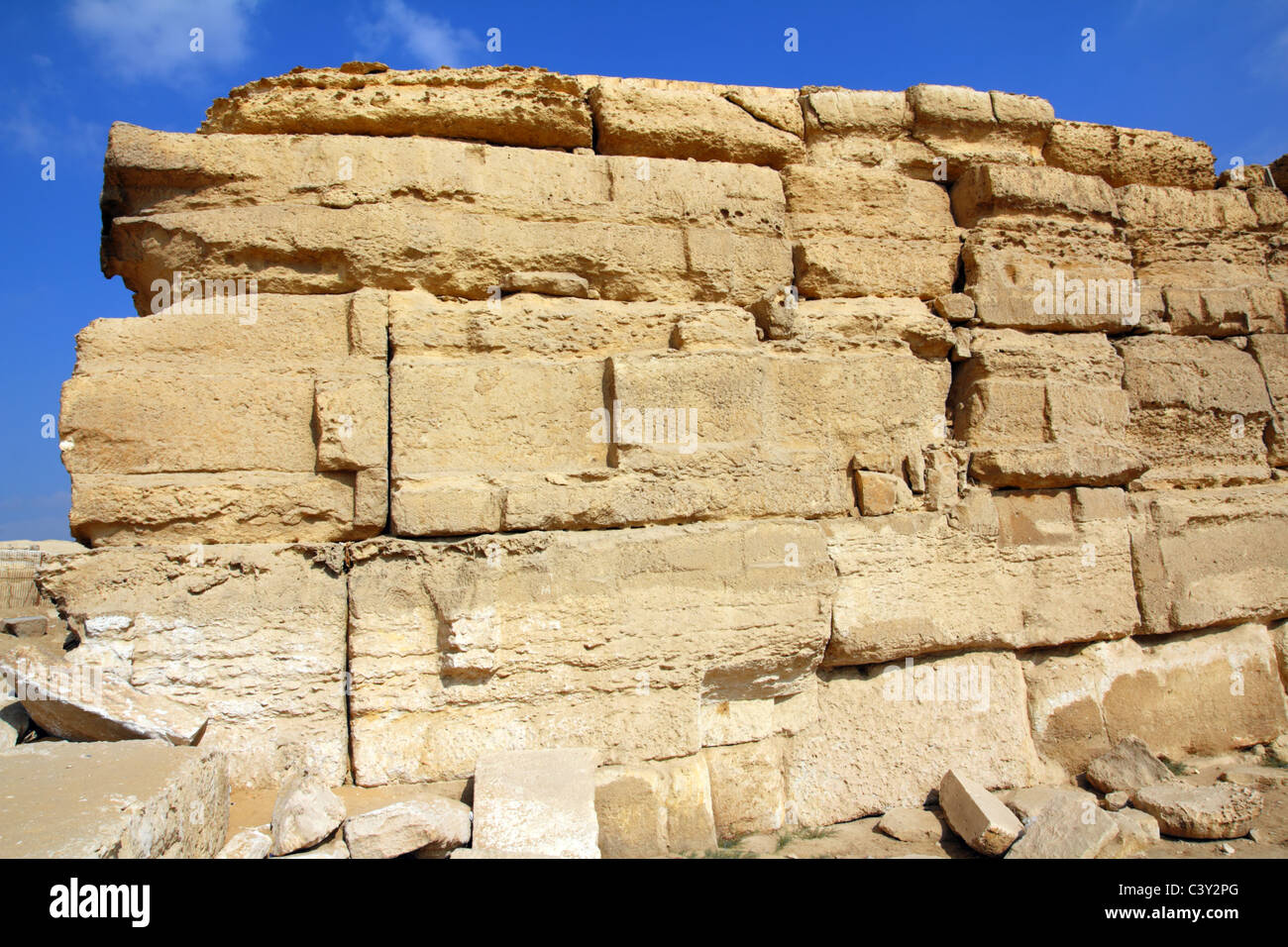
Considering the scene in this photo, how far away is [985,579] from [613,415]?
6.68 feet

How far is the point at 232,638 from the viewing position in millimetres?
3115

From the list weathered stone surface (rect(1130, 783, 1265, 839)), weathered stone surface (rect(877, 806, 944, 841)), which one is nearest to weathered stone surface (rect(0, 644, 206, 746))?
weathered stone surface (rect(877, 806, 944, 841))

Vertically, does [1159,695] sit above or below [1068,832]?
above

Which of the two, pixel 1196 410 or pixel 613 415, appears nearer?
pixel 613 415

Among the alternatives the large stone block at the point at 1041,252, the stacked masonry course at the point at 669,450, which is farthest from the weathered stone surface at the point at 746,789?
the large stone block at the point at 1041,252

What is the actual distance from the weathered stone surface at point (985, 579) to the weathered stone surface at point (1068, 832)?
834mm

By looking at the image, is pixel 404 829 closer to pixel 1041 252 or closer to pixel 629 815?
pixel 629 815

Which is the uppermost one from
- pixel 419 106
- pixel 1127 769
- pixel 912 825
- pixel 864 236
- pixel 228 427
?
pixel 419 106

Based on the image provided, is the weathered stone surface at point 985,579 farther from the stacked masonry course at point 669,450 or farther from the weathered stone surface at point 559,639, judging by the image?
the weathered stone surface at point 559,639

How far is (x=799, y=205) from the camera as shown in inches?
166

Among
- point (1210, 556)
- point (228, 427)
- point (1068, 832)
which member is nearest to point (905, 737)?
point (1068, 832)

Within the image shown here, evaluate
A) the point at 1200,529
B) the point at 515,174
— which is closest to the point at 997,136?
the point at 1200,529

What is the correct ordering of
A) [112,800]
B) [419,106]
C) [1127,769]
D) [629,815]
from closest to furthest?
[112,800] → [629,815] → [419,106] → [1127,769]

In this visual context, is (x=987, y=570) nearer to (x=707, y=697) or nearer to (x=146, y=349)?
(x=707, y=697)
